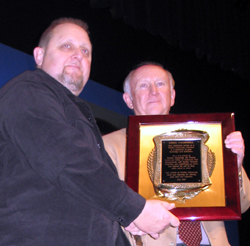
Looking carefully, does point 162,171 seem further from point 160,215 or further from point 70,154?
point 70,154

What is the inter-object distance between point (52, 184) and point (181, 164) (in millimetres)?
801

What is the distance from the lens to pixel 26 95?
50.7 inches

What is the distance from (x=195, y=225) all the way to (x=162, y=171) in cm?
40

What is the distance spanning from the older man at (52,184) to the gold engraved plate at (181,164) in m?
0.37

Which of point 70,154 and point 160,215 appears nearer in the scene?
point 70,154

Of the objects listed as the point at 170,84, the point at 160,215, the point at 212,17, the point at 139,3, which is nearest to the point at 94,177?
the point at 160,215

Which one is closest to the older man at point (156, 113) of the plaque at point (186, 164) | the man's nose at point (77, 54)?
the plaque at point (186, 164)

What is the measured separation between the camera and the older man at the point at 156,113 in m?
1.76

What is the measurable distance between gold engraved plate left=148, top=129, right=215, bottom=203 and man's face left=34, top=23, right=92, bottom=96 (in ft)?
1.84

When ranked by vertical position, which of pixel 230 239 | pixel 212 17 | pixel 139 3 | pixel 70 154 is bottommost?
Result: pixel 230 239

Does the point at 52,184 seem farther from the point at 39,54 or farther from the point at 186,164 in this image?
the point at 39,54

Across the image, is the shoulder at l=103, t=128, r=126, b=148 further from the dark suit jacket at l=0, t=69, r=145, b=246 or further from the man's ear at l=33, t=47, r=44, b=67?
the dark suit jacket at l=0, t=69, r=145, b=246

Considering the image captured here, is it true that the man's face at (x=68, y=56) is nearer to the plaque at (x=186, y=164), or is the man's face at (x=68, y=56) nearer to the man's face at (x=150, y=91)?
the plaque at (x=186, y=164)

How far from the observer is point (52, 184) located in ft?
3.97
